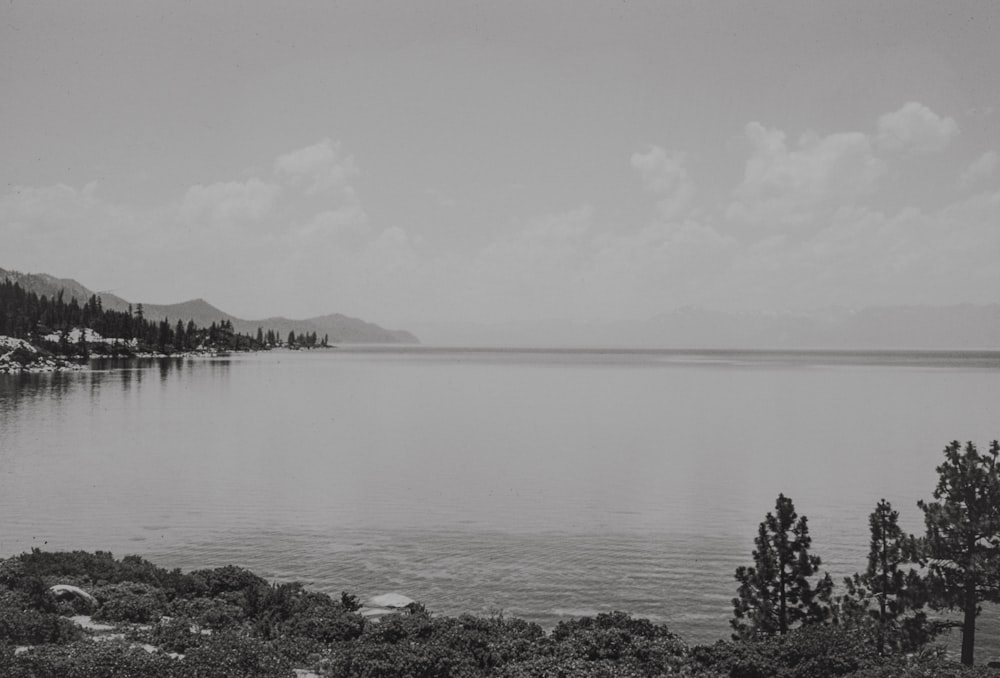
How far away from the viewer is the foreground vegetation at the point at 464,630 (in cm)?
1764

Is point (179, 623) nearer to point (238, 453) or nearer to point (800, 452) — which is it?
point (238, 453)

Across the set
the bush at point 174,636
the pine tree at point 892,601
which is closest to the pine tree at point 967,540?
the pine tree at point 892,601

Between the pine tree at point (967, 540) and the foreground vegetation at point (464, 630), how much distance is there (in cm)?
5

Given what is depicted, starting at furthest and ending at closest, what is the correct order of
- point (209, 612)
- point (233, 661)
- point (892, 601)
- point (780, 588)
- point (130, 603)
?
1. point (780, 588)
2. point (892, 601)
3. point (130, 603)
4. point (209, 612)
5. point (233, 661)

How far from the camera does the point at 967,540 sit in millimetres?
23922

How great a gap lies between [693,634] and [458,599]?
9.13 m

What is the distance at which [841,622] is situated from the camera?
24.2 metres

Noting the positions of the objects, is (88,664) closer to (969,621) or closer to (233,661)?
(233,661)

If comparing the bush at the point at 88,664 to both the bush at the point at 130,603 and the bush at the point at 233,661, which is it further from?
the bush at the point at 130,603

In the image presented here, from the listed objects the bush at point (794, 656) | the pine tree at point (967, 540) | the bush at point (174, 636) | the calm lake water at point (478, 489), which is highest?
the pine tree at point (967, 540)

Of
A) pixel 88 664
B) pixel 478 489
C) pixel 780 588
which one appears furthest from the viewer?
pixel 478 489

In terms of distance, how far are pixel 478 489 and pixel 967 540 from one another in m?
30.8

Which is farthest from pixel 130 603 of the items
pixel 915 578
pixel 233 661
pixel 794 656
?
pixel 915 578

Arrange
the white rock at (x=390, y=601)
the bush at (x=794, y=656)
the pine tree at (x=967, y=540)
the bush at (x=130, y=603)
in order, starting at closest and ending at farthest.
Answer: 1. the bush at (x=794, y=656)
2. the bush at (x=130, y=603)
3. the pine tree at (x=967, y=540)
4. the white rock at (x=390, y=601)
